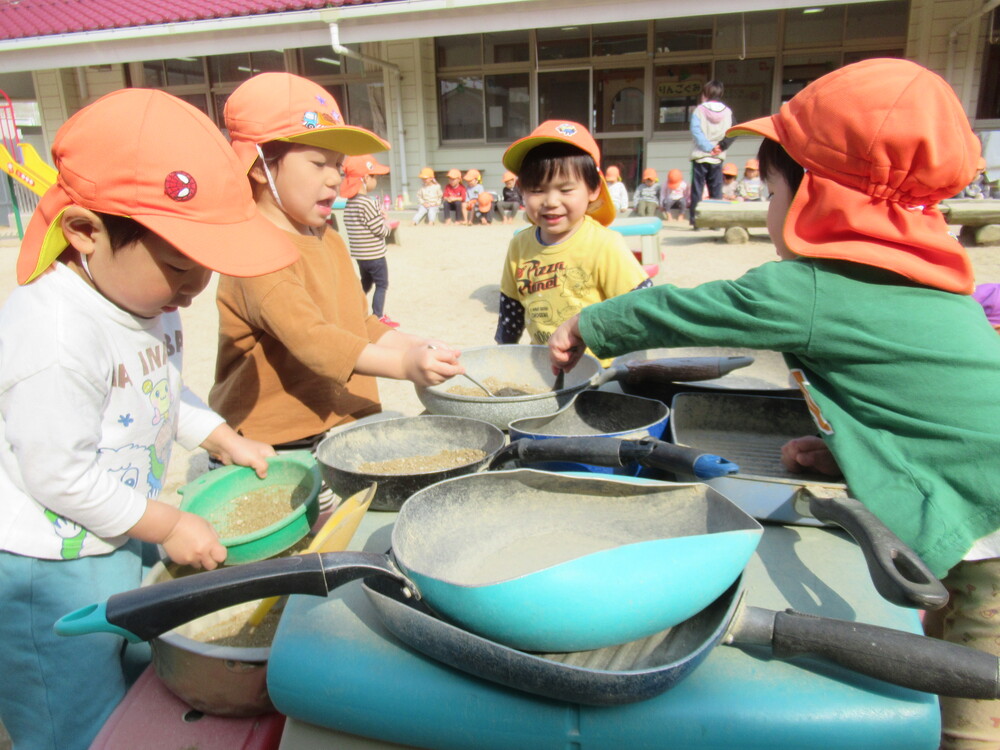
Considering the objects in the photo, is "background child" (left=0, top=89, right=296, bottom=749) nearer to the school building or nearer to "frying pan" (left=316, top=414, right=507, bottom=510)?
"frying pan" (left=316, top=414, right=507, bottom=510)

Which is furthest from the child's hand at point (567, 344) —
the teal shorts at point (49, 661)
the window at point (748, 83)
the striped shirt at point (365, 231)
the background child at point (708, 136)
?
the window at point (748, 83)

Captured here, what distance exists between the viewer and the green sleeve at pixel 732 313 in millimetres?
1045

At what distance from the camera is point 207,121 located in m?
1.09

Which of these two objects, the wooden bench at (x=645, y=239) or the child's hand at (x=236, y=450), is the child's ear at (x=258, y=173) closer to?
the child's hand at (x=236, y=450)

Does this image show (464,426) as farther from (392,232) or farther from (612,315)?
(392,232)

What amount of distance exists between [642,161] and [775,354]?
33.1 ft

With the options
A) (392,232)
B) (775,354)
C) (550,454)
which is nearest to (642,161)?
(392,232)

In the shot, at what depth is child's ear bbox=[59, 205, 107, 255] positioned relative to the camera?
978 millimetres

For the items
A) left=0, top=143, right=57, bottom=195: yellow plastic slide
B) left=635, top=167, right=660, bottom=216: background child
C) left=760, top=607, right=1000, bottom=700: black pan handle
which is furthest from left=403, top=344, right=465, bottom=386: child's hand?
left=0, top=143, right=57, bottom=195: yellow plastic slide

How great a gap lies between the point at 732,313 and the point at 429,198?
10030 millimetres

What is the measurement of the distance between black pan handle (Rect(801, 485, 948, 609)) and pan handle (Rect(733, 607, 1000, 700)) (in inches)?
1.5

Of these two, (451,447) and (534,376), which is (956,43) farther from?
(451,447)

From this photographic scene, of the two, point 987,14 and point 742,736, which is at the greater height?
point 987,14

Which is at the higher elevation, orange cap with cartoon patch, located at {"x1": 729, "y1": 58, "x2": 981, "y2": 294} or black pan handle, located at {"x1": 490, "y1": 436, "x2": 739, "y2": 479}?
orange cap with cartoon patch, located at {"x1": 729, "y1": 58, "x2": 981, "y2": 294}
